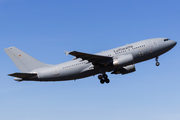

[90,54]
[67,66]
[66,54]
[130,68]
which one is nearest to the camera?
[66,54]

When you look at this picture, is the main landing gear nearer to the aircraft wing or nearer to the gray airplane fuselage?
the gray airplane fuselage

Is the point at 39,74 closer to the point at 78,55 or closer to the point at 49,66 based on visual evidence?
the point at 49,66

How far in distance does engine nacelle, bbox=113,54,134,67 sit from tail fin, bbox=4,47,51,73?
1031 centimetres

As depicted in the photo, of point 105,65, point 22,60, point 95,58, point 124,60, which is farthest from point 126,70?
point 22,60

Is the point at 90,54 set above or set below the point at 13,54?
below

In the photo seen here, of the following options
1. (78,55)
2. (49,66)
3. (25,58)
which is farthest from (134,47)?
(25,58)

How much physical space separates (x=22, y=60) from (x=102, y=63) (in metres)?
11.8

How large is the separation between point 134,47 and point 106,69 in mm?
4816

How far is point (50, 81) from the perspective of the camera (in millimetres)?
36938

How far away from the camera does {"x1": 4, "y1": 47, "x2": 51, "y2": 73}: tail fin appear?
37906mm

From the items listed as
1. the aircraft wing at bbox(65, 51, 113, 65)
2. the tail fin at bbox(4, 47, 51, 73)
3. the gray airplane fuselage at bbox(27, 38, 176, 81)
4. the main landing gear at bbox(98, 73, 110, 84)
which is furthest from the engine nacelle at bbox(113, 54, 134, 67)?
the tail fin at bbox(4, 47, 51, 73)

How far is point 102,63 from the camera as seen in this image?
35.4 meters

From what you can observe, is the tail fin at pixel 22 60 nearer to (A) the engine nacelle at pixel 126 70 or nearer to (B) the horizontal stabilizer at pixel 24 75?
(B) the horizontal stabilizer at pixel 24 75

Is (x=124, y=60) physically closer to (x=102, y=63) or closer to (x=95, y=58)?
(x=102, y=63)
